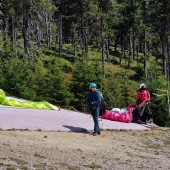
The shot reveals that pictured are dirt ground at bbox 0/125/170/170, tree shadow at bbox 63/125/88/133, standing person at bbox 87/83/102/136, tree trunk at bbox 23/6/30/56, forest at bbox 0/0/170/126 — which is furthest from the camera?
tree trunk at bbox 23/6/30/56

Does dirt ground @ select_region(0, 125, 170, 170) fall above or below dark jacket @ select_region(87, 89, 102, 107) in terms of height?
below

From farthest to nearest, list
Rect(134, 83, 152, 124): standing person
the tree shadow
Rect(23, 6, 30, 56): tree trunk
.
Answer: Rect(23, 6, 30, 56): tree trunk
Rect(134, 83, 152, 124): standing person
the tree shadow

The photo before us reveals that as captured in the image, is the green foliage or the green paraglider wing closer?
the green paraglider wing

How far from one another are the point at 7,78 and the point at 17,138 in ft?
49.4

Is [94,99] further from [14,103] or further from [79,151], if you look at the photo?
[14,103]

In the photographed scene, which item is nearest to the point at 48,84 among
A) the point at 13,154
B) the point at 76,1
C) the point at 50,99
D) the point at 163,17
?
the point at 50,99

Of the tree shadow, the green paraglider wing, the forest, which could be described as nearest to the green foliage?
the forest

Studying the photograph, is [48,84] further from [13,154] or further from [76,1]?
[76,1]

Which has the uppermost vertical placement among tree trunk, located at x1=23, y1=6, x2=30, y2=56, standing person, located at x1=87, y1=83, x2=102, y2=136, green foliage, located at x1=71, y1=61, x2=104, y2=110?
tree trunk, located at x1=23, y1=6, x2=30, y2=56

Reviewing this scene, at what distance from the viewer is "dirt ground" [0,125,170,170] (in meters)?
8.36

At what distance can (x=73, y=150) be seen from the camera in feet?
32.8

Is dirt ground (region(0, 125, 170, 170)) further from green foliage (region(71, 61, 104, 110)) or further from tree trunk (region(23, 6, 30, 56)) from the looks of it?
tree trunk (region(23, 6, 30, 56))

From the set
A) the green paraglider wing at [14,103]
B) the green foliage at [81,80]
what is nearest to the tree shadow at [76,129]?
the green paraglider wing at [14,103]

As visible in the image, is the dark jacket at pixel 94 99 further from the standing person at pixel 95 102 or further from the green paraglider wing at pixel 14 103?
the green paraglider wing at pixel 14 103
